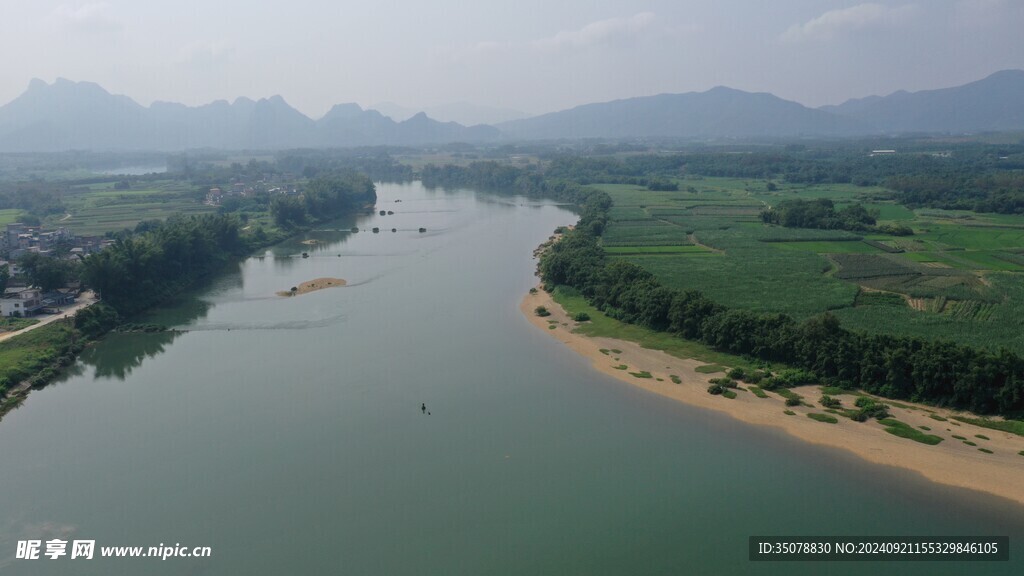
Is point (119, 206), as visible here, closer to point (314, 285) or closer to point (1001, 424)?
point (314, 285)

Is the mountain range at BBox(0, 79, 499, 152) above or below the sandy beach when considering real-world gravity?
above

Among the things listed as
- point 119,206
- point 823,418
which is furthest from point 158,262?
point 119,206

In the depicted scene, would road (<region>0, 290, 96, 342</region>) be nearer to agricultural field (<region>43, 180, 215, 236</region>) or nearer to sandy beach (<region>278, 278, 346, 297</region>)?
sandy beach (<region>278, 278, 346, 297</region>)

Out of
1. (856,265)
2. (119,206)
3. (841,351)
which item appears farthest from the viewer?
(119,206)

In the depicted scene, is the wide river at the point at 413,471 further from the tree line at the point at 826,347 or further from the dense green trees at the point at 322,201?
the dense green trees at the point at 322,201

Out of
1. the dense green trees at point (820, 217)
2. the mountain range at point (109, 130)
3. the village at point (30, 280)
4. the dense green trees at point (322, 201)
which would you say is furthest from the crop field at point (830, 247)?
the mountain range at point (109, 130)

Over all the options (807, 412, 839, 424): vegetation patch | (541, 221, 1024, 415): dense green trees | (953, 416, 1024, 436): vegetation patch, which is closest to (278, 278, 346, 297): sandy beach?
(541, 221, 1024, 415): dense green trees
